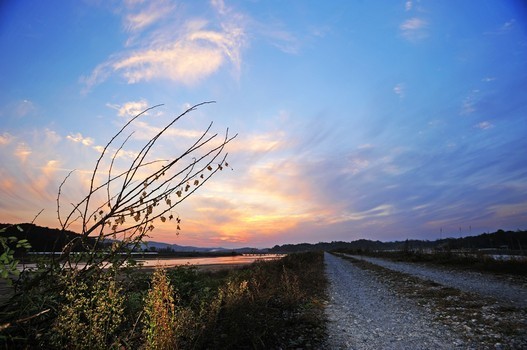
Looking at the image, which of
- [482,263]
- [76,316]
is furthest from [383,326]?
[482,263]

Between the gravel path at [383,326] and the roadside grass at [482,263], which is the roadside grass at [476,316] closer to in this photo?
the gravel path at [383,326]

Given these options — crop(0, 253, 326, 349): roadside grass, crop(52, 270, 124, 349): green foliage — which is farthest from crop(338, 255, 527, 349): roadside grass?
crop(52, 270, 124, 349): green foliage

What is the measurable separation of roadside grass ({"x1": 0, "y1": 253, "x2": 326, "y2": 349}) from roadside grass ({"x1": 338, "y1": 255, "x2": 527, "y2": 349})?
3.12 metres

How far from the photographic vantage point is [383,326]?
7344 mm

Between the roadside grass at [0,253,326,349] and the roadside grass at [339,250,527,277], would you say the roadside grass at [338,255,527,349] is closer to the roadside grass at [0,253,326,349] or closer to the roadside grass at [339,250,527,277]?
the roadside grass at [0,253,326,349]

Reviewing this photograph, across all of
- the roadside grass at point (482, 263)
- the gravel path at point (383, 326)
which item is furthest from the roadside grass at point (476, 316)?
the roadside grass at point (482, 263)

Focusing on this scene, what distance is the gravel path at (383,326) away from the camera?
602cm

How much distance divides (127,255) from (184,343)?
89.3 inches

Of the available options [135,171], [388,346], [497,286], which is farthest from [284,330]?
[497,286]

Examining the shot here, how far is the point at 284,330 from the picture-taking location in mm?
6699

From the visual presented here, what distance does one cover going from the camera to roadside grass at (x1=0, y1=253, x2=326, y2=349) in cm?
246

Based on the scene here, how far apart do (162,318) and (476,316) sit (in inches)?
318

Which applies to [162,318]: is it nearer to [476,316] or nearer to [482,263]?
[476,316]

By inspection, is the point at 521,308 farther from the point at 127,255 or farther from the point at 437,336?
the point at 127,255
